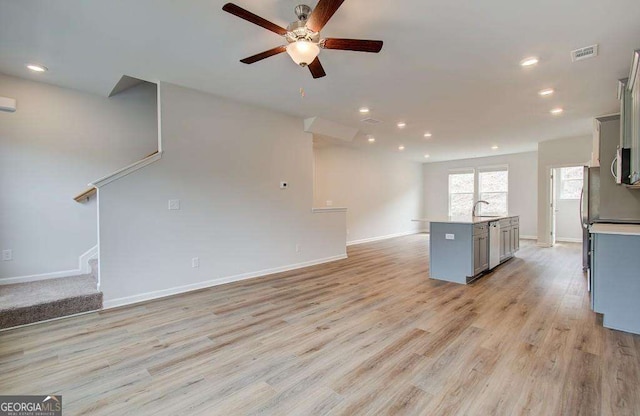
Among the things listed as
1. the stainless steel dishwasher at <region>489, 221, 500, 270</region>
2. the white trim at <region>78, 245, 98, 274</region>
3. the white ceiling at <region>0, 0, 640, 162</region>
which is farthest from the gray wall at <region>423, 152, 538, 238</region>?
the white trim at <region>78, 245, 98, 274</region>

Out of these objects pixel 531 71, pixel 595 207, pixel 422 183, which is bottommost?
pixel 595 207

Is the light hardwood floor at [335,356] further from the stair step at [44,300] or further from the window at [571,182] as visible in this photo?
the window at [571,182]

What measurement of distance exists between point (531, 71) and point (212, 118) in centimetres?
412

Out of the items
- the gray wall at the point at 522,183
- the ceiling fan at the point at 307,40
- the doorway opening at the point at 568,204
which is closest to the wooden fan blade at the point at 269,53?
the ceiling fan at the point at 307,40

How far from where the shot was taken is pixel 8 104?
3.44m

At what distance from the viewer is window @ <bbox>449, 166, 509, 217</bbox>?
9.52 meters

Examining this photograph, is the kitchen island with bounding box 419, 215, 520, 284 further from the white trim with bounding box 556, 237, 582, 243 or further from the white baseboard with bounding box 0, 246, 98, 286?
the white trim with bounding box 556, 237, 582, 243

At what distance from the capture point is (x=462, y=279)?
4297 millimetres

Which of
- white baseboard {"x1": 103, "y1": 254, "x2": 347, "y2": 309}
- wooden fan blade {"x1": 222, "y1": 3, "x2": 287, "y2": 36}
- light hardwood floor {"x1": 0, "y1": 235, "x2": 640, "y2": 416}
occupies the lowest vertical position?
light hardwood floor {"x1": 0, "y1": 235, "x2": 640, "y2": 416}

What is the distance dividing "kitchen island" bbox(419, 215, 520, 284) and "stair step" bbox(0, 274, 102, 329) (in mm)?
4495

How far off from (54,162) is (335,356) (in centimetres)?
436

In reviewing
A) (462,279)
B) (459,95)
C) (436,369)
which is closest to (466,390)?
(436,369)

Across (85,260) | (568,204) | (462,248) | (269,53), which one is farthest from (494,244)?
(85,260)

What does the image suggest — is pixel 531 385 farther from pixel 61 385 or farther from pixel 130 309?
pixel 130 309
